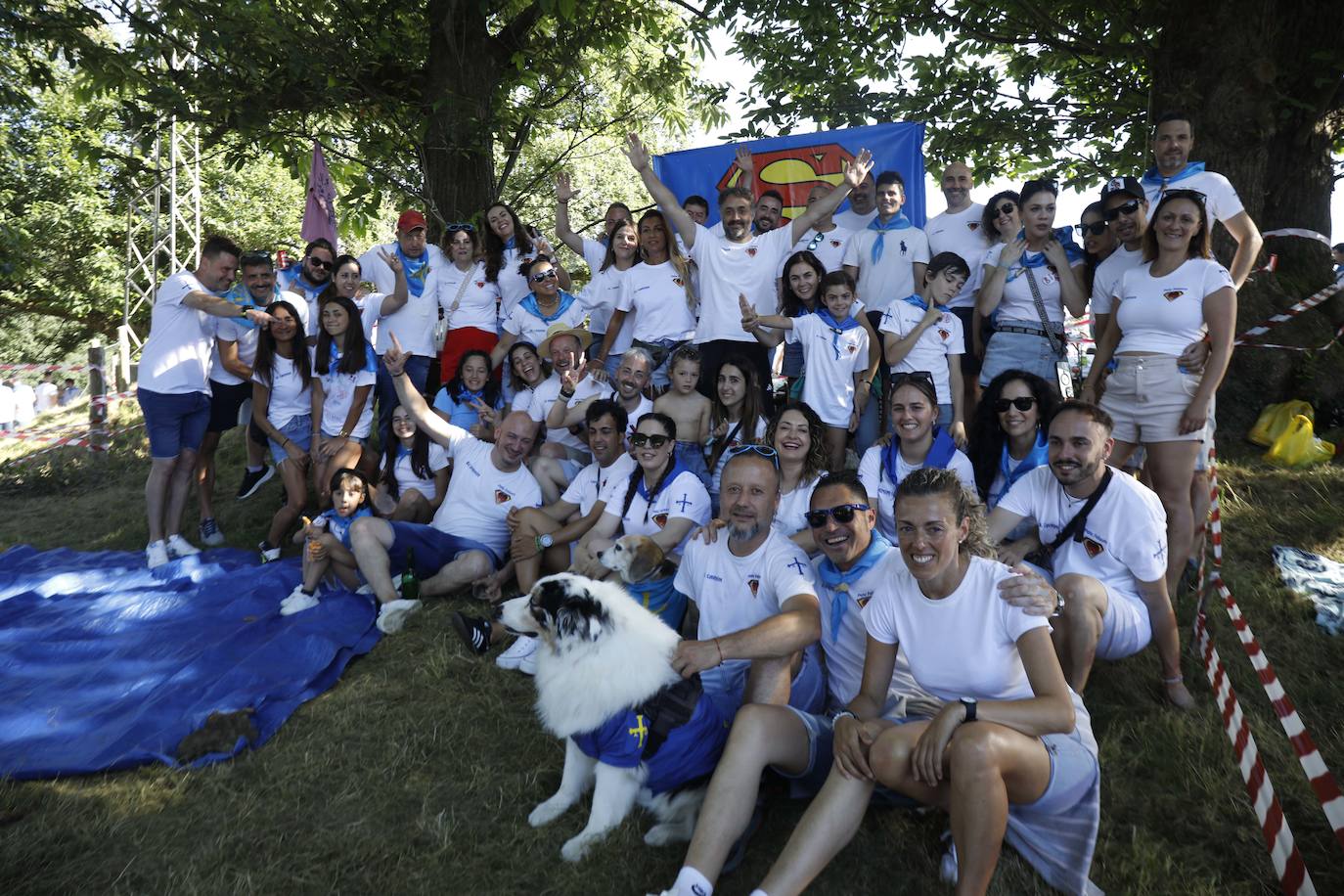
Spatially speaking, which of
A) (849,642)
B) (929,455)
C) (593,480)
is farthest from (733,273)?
(849,642)

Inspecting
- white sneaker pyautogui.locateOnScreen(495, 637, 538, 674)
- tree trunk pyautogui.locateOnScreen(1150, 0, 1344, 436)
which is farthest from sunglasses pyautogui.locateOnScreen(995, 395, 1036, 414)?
tree trunk pyautogui.locateOnScreen(1150, 0, 1344, 436)

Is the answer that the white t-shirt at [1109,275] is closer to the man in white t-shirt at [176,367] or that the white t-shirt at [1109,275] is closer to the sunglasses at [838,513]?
the sunglasses at [838,513]

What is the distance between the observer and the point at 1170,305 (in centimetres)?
437

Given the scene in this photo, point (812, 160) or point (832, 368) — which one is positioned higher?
point (812, 160)

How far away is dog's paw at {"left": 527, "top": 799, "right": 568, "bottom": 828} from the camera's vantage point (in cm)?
323

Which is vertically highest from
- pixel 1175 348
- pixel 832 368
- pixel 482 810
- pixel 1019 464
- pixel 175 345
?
pixel 175 345

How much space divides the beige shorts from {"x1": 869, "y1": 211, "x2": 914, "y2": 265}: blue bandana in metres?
2.10

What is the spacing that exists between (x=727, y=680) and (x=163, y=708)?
9.50 ft

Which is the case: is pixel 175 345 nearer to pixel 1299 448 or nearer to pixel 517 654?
pixel 517 654

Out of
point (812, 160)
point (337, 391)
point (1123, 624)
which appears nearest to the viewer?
point (1123, 624)

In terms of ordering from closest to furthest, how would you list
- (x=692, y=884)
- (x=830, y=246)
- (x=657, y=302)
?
(x=692, y=884) → (x=657, y=302) → (x=830, y=246)

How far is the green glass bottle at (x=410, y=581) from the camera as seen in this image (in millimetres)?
5426

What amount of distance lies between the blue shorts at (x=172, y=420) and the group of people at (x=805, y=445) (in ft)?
0.09

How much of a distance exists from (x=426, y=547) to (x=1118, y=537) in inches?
162
